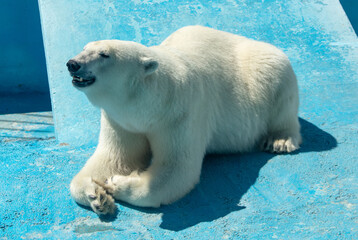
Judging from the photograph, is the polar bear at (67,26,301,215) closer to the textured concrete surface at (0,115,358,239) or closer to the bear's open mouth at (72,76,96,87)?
the bear's open mouth at (72,76,96,87)

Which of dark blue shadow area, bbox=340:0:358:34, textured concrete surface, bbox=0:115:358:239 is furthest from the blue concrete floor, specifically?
dark blue shadow area, bbox=340:0:358:34

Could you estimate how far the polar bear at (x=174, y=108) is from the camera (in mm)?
2680

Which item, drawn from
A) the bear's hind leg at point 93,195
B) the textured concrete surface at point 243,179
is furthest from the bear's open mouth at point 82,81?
the textured concrete surface at point 243,179

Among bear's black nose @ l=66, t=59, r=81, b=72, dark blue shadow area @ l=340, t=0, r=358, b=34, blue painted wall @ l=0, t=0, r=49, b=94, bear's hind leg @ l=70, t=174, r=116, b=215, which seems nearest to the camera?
bear's black nose @ l=66, t=59, r=81, b=72

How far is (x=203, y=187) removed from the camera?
3107 mm

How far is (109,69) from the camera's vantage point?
8.62ft

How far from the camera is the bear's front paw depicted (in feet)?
9.07

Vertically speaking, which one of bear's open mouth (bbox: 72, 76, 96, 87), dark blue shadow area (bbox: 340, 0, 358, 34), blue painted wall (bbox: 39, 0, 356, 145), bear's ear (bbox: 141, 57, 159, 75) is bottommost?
dark blue shadow area (bbox: 340, 0, 358, 34)

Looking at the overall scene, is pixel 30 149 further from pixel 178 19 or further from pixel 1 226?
pixel 178 19

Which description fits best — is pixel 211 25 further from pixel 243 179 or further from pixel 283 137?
pixel 243 179

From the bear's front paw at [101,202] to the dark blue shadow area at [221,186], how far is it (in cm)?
11

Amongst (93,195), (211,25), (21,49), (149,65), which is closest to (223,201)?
(93,195)

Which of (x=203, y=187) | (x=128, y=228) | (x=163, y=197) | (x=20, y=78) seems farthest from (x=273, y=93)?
(x=20, y=78)

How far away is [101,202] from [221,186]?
0.82m
